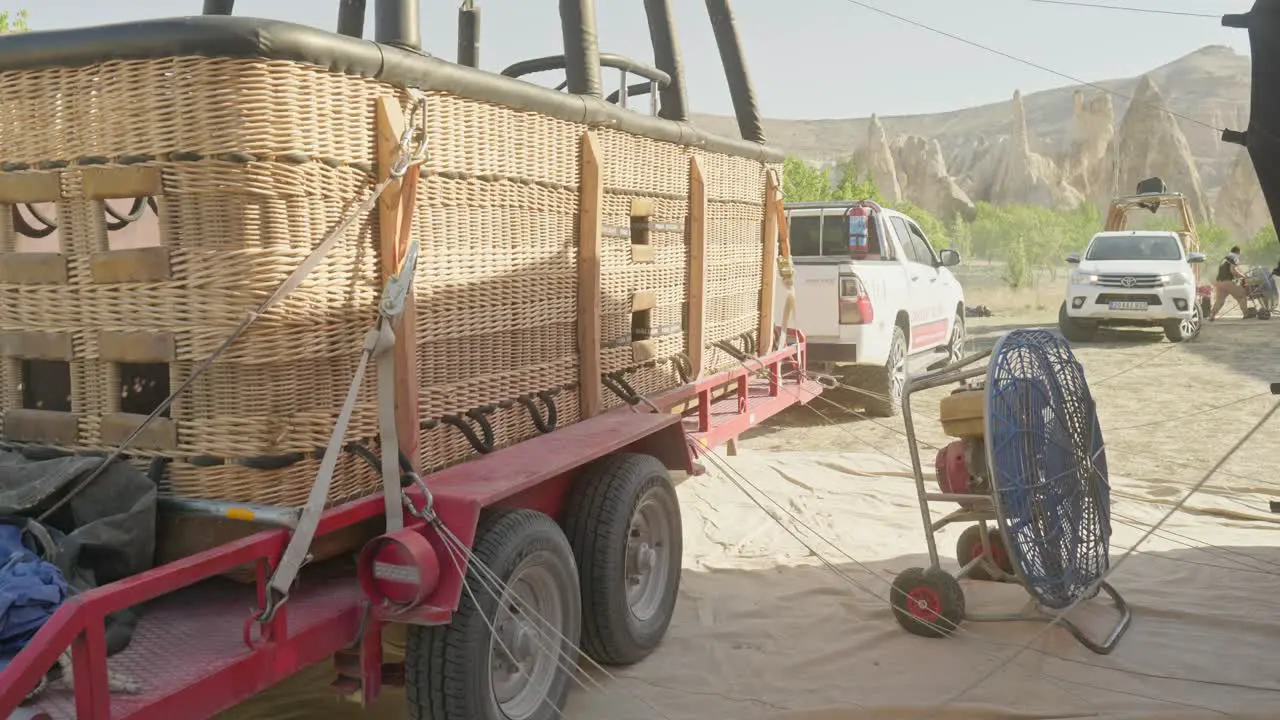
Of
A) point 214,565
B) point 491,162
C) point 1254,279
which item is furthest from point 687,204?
point 1254,279

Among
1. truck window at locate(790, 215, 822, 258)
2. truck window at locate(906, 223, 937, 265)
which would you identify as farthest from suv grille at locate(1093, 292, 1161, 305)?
truck window at locate(790, 215, 822, 258)

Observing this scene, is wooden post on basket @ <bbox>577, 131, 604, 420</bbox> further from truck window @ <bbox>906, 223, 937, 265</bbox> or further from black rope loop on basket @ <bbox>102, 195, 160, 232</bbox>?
truck window @ <bbox>906, 223, 937, 265</bbox>

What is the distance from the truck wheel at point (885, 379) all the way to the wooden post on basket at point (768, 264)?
10.2 feet

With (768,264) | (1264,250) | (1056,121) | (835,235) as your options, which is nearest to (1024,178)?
(1264,250)

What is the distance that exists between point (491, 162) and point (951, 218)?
7005cm

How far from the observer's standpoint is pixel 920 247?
37.2 ft

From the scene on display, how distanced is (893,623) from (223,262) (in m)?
3.35

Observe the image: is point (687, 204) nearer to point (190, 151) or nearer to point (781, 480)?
point (781, 480)

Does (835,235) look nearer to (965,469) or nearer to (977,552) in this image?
(977,552)

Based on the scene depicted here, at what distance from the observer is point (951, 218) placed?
70062 millimetres

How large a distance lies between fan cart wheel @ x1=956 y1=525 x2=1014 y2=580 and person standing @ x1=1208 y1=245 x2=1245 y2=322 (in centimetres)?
1900

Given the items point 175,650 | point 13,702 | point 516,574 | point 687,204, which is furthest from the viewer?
point 687,204

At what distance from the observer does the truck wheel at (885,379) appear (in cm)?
1009

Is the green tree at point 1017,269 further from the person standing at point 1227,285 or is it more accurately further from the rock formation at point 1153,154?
the rock formation at point 1153,154
